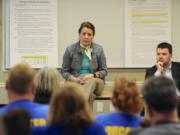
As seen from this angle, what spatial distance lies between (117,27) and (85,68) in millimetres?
1137

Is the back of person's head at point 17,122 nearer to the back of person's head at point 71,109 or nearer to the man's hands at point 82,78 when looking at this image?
the back of person's head at point 71,109

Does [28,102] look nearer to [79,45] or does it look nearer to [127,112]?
[127,112]

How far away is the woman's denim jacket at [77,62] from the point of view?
481 cm

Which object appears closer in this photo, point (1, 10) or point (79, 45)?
point (79, 45)

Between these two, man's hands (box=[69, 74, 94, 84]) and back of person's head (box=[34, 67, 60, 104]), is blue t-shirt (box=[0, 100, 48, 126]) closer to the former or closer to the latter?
back of person's head (box=[34, 67, 60, 104])

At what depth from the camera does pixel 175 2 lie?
5711 mm

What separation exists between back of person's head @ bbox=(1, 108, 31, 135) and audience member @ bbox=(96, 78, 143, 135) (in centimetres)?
90

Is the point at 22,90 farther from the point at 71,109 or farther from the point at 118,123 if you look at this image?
the point at 118,123

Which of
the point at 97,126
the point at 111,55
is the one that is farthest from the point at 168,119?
the point at 111,55

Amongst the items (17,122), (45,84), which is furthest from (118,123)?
(17,122)

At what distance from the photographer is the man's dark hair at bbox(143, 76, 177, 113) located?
5.95ft

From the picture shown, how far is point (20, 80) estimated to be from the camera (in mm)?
2275

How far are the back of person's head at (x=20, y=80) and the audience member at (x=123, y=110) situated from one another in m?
0.48

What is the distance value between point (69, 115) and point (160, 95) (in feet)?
1.49
